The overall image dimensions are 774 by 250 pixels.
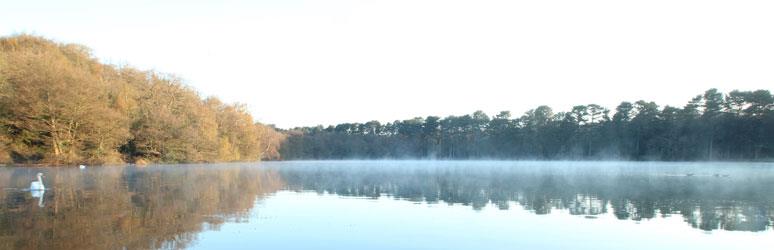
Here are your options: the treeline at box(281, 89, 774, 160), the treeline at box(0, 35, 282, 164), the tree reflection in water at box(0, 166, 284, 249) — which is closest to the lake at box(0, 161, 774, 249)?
the tree reflection in water at box(0, 166, 284, 249)

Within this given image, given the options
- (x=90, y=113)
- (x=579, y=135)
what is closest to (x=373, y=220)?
(x=90, y=113)

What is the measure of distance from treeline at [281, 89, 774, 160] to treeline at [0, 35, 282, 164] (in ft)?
154

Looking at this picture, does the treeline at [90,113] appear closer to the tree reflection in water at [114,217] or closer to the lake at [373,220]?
the tree reflection in water at [114,217]

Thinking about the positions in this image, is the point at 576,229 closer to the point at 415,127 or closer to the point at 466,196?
the point at 466,196

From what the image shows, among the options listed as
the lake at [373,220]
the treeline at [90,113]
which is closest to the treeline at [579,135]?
the treeline at [90,113]

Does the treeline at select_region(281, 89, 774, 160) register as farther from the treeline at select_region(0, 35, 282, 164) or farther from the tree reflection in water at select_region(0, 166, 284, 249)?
the tree reflection in water at select_region(0, 166, 284, 249)

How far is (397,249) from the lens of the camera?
29.7 feet

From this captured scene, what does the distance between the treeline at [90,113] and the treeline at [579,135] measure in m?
47.0

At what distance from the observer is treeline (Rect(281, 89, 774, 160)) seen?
77.1 metres

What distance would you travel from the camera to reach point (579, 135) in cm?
9988

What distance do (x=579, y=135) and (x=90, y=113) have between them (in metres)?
79.7

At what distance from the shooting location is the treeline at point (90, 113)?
4503cm

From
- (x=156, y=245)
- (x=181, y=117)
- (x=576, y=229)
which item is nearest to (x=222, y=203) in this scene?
(x=156, y=245)

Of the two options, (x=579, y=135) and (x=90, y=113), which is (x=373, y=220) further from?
(x=579, y=135)
